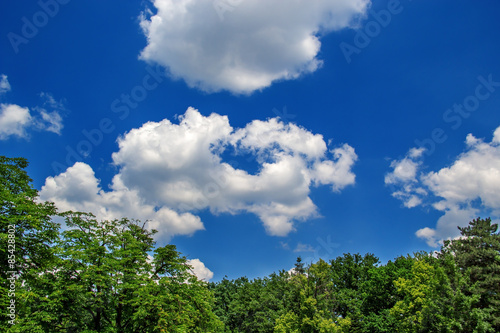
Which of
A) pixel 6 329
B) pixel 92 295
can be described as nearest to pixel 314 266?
pixel 92 295

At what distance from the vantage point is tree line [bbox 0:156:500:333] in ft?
52.7

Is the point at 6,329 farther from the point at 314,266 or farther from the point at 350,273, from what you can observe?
the point at 350,273

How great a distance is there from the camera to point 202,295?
29094mm

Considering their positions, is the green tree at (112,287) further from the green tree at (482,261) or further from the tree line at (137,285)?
the green tree at (482,261)

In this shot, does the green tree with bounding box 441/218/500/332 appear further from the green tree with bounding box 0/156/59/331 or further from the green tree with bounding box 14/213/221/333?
the green tree with bounding box 0/156/59/331

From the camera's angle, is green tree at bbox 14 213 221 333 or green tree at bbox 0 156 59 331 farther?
green tree at bbox 14 213 221 333

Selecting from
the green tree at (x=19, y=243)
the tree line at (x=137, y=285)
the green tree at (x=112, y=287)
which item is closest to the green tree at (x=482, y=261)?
the tree line at (x=137, y=285)

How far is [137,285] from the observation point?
75.5ft

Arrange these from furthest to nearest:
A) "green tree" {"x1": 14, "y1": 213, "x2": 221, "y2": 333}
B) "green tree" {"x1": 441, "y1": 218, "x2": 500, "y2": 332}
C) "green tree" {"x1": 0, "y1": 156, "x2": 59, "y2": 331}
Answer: "green tree" {"x1": 441, "y1": 218, "x2": 500, "y2": 332} < "green tree" {"x1": 14, "y1": 213, "x2": 221, "y2": 333} < "green tree" {"x1": 0, "y1": 156, "x2": 59, "y2": 331}

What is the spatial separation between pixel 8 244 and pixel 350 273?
51.3 m

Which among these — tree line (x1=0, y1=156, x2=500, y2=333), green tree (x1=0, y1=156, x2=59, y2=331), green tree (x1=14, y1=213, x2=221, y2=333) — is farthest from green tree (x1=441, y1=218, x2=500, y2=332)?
green tree (x1=0, y1=156, x2=59, y2=331)

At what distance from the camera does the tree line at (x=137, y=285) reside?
16062mm

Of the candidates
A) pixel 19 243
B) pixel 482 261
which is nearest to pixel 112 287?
pixel 19 243

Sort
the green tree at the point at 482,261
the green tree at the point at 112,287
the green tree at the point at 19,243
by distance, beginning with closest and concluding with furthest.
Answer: the green tree at the point at 19,243 → the green tree at the point at 112,287 → the green tree at the point at 482,261
